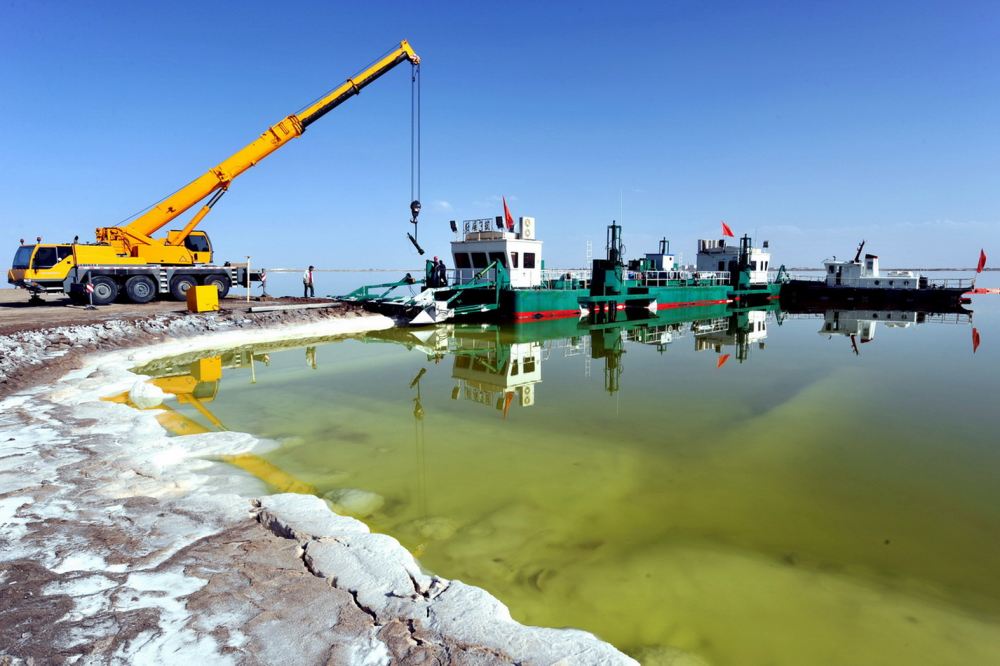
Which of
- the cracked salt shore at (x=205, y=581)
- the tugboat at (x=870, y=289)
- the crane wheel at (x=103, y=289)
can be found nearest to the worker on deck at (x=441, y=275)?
the crane wheel at (x=103, y=289)

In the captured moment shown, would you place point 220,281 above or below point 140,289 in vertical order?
above

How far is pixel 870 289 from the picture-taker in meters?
38.6

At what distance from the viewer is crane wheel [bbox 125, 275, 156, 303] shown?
66.9ft

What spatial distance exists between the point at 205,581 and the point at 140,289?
20.6 m

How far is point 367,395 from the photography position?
11195mm

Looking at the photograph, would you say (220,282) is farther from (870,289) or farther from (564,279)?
(870,289)

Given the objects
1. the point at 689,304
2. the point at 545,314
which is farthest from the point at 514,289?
the point at 689,304

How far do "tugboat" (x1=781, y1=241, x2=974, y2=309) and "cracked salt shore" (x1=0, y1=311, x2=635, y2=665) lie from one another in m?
43.7

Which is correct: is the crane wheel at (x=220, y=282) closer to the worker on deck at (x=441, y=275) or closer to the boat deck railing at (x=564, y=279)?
the worker on deck at (x=441, y=275)

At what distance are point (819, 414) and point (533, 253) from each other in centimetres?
1634

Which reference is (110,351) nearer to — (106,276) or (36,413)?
(36,413)

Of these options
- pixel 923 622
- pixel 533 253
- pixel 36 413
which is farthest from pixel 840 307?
pixel 36 413

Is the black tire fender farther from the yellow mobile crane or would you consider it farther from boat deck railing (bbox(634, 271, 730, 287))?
boat deck railing (bbox(634, 271, 730, 287))

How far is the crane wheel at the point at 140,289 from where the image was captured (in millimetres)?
20391
